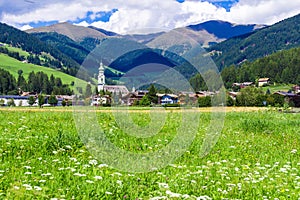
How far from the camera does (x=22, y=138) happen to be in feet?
43.1

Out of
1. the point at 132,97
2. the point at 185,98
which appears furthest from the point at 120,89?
the point at 185,98

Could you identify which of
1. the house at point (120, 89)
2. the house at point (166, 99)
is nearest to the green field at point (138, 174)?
the house at point (120, 89)

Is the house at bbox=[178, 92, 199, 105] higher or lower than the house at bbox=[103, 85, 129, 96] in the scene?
lower

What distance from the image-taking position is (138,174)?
10.1 metres

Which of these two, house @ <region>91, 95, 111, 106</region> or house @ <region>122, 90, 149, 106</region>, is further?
Answer: house @ <region>91, 95, 111, 106</region>

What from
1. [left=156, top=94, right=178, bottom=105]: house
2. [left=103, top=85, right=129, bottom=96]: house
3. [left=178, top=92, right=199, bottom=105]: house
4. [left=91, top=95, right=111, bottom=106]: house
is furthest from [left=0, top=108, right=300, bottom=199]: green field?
[left=91, top=95, right=111, bottom=106]: house

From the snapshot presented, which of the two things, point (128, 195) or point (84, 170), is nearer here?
point (128, 195)

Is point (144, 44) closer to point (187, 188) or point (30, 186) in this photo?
point (187, 188)

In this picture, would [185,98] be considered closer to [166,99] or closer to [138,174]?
[166,99]

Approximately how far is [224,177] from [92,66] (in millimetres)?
8497

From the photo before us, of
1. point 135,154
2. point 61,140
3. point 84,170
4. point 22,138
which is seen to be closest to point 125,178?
point 84,170

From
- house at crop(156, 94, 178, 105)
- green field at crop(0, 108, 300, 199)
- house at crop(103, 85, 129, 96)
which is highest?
house at crop(103, 85, 129, 96)

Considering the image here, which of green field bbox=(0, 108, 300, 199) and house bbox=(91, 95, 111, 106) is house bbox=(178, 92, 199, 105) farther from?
green field bbox=(0, 108, 300, 199)

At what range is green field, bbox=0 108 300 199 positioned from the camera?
315 inches
